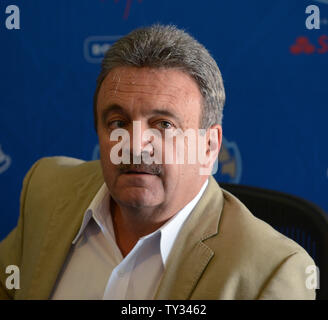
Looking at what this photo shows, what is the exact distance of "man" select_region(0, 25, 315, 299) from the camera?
1.07 m

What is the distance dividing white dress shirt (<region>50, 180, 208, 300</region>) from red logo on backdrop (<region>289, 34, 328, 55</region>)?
758mm

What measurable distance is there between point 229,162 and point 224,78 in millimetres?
331

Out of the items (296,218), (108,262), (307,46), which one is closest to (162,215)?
(108,262)

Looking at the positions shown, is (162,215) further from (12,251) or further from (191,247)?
(12,251)

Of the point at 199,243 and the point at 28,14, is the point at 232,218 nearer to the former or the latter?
the point at 199,243

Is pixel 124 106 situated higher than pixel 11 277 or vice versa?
pixel 124 106

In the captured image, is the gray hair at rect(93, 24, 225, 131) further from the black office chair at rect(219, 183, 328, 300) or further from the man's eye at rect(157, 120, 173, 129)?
the black office chair at rect(219, 183, 328, 300)

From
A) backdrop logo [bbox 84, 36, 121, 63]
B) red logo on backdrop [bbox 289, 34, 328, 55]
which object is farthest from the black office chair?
backdrop logo [bbox 84, 36, 121, 63]

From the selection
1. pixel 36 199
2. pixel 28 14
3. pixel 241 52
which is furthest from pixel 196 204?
pixel 28 14

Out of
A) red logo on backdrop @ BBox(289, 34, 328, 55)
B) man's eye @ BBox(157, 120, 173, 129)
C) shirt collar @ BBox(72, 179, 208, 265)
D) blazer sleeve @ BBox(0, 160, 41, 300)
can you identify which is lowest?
blazer sleeve @ BBox(0, 160, 41, 300)

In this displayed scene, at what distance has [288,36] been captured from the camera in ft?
5.65

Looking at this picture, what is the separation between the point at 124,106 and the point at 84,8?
0.95 metres

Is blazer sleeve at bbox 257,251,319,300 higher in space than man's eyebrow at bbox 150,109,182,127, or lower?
lower

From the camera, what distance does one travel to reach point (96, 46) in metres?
1.89
